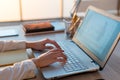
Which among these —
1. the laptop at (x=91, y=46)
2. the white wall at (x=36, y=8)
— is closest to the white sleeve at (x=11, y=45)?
the laptop at (x=91, y=46)

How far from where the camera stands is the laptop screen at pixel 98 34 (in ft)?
3.17

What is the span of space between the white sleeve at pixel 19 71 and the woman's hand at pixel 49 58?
1.4 inches

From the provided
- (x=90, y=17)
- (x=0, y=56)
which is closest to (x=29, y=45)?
(x=0, y=56)

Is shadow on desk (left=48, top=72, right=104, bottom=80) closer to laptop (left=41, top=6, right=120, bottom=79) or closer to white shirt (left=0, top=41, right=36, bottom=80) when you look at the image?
laptop (left=41, top=6, right=120, bottom=79)

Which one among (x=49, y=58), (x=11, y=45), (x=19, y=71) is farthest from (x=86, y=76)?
(x=11, y=45)

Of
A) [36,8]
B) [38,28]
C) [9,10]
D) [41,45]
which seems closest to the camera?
[41,45]

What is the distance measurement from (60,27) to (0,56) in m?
0.73

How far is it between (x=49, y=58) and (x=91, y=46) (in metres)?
0.28

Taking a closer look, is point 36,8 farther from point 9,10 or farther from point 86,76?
point 86,76

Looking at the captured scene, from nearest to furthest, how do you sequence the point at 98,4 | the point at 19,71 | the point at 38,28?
the point at 19,71 < the point at 38,28 < the point at 98,4

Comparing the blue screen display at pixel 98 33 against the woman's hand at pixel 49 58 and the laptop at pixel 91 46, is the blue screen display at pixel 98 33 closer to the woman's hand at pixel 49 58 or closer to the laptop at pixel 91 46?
the laptop at pixel 91 46

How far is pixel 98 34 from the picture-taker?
1094 millimetres

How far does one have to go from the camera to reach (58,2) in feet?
11.7

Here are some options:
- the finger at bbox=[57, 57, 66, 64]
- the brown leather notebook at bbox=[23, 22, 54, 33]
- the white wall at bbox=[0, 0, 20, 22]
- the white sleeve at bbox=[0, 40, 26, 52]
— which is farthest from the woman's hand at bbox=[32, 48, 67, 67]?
the white wall at bbox=[0, 0, 20, 22]
